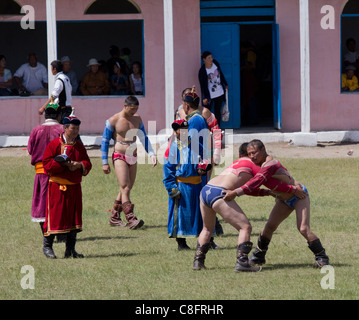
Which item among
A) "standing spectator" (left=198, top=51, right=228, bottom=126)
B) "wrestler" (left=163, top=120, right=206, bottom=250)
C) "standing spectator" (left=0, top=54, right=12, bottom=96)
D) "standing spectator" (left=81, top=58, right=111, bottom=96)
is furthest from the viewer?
"standing spectator" (left=81, top=58, right=111, bottom=96)

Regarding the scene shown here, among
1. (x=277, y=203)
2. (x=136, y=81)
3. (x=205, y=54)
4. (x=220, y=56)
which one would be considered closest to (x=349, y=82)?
(x=220, y=56)

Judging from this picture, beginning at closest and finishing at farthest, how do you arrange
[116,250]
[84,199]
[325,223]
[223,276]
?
[223,276] < [116,250] < [325,223] < [84,199]

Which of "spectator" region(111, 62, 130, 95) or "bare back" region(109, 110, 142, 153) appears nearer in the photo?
"bare back" region(109, 110, 142, 153)

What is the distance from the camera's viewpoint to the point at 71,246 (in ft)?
34.7

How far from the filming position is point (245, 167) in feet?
30.9

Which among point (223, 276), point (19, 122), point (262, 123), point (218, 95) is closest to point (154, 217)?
point (223, 276)

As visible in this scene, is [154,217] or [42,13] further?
[42,13]

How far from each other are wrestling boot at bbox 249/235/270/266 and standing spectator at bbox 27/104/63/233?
3018 mm

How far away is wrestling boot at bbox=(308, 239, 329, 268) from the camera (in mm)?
9609

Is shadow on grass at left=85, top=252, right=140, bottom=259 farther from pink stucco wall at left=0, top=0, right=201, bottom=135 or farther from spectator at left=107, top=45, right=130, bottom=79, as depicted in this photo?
spectator at left=107, top=45, right=130, bottom=79

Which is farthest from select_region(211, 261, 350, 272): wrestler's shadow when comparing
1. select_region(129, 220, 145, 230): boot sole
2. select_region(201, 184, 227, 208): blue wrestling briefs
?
select_region(129, 220, 145, 230): boot sole

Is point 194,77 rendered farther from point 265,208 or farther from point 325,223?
point 325,223

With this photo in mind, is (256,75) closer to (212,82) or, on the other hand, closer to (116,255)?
(212,82)

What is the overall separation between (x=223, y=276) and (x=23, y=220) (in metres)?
4.74
